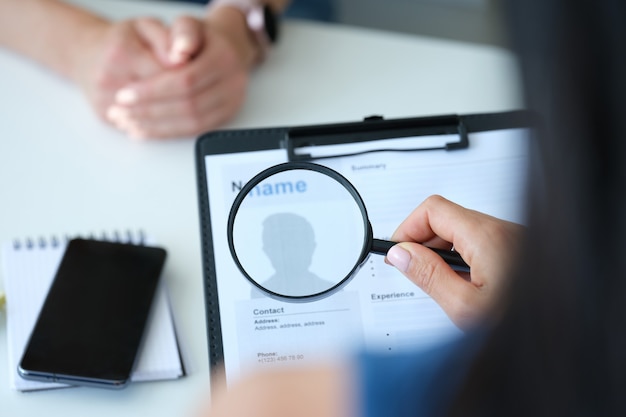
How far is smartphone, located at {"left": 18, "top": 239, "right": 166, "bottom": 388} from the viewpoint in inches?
32.8

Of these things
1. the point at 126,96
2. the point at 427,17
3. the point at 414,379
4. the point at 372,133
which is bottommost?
the point at 414,379

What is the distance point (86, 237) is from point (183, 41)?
0.96 feet

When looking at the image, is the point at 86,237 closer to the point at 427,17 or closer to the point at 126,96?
the point at 126,96

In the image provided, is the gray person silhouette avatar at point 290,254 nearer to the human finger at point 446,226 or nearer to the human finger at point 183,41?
the human finger at point 446,226

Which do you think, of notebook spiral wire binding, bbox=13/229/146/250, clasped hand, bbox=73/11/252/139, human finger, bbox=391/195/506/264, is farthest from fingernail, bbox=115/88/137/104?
human finger, bbox=391/195/506/264

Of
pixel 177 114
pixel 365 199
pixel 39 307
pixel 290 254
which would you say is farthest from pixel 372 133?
pixel 39 307

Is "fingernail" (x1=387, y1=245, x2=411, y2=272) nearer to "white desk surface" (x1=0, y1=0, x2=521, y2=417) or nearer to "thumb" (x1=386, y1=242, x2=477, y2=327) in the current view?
"thumb" (x1=386, y1=242, x2=477, y2=327)

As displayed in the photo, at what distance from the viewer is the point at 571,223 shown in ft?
1.17

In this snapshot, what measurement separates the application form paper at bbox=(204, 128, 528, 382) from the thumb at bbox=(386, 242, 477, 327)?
34 millimetres

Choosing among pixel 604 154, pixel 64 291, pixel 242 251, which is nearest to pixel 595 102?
pixel 604 154

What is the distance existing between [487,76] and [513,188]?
36 centimetres

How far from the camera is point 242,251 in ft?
2.46

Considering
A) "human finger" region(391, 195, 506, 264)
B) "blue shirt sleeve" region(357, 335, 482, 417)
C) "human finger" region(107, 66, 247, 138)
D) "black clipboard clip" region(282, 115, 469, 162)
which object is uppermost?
"human finger" region(107, 66, 247, 138)

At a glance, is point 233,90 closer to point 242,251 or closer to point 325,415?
point 242,251
